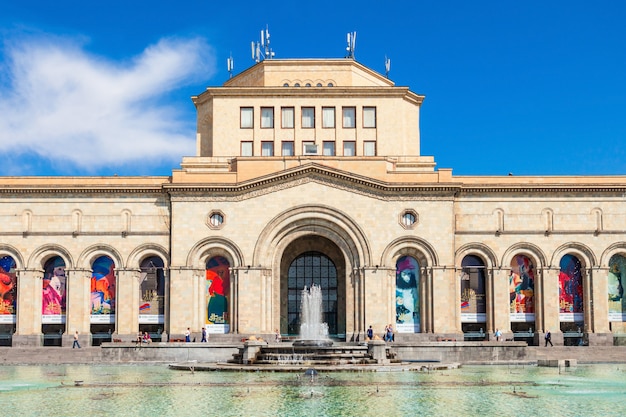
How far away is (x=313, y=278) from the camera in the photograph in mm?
51750

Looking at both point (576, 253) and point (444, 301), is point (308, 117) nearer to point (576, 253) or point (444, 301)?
point (444, 301)

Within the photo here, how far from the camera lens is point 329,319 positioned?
51250mm

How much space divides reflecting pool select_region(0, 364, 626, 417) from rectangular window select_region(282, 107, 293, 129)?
23.9 meters

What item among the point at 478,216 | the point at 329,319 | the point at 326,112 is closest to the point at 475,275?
the point at 478,216

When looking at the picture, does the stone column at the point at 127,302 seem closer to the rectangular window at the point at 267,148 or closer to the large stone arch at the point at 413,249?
the rectangular window at the point at 267,148

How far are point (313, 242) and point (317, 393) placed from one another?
28525mm

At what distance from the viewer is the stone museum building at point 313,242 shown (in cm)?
4819

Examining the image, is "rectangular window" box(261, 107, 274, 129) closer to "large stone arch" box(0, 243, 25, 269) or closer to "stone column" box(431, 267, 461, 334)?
"stone column" box(431, 267, 461, 334)

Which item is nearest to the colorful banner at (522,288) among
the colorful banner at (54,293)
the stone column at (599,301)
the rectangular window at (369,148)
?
the stone column at (599,301)

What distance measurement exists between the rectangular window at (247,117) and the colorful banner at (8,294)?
15080 millimetres

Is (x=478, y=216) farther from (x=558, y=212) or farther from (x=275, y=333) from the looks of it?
(x=275, y=333)

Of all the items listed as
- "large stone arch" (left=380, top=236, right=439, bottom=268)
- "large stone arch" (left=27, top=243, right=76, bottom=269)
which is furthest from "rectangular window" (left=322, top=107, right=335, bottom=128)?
"large stone arch" (left=27, top=243, right=76, bottom=269)

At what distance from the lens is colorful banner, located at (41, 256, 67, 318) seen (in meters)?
49.4

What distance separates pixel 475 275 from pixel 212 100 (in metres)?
18.2
